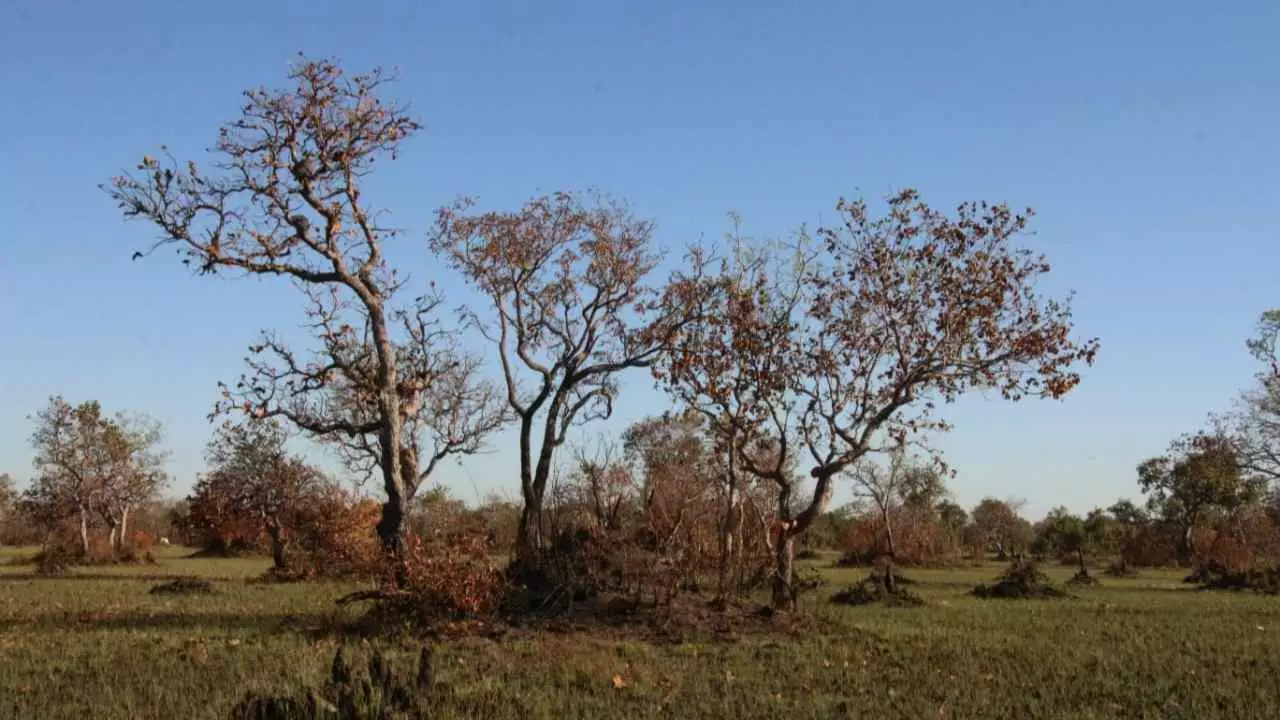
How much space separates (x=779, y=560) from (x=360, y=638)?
26.1 ft

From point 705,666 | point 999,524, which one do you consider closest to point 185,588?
point 705,666

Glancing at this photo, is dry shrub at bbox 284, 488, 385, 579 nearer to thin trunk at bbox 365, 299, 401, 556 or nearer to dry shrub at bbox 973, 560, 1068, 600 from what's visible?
thin trunk at bbox 365, 299, 401, 556

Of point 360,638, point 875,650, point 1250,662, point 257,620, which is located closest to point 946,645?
point 875,650

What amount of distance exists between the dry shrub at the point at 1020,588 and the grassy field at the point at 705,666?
A: 6.61m

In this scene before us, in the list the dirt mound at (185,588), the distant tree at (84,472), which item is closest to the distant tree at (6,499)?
the distant tree at (84,472)

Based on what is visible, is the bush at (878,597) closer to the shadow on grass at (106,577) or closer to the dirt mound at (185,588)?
the dirt mound at (185,588)

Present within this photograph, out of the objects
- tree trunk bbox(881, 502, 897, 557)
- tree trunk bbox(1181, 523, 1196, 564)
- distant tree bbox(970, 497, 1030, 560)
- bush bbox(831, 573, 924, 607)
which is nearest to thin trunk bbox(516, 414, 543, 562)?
bush bbox(831, 573, 924, 607)

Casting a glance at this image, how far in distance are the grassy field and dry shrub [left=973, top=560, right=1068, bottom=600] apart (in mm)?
6614

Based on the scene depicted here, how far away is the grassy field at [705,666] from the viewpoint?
32.3ft

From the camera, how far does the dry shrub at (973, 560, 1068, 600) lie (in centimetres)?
2706

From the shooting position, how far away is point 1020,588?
2747 cm

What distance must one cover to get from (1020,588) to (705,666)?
1775cm

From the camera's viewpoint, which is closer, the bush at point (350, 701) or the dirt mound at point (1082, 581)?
the bush at point (350, 701)

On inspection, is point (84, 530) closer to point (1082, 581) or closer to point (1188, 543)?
point (1082, 581)
